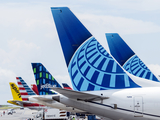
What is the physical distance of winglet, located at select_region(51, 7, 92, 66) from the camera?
1456 cm

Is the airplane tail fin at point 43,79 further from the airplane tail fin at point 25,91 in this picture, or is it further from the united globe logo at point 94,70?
the united globe logo at point 94,70

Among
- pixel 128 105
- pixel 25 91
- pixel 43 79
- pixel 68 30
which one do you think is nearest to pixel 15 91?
pixel 25 91

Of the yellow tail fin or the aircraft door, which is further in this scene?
the yellow tail fin

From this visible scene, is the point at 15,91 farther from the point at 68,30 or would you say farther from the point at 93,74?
the point at 93,74

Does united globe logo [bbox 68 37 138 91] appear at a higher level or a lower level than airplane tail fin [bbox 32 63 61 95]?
lower

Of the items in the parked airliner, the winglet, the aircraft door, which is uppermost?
the winglet

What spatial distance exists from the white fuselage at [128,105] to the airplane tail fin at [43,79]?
1894 centimetres

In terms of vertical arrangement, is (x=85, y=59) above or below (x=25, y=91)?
below

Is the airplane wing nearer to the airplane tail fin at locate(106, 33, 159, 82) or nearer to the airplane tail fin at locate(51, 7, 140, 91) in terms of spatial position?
the airplane tail fin at locate(51, 7, 140, 91)

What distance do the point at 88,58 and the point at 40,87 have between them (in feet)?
61.1

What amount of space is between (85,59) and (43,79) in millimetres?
18880

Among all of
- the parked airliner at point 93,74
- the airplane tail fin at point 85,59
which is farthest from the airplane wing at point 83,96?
the airplane tail fin at point 85,59

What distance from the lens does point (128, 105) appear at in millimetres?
13336

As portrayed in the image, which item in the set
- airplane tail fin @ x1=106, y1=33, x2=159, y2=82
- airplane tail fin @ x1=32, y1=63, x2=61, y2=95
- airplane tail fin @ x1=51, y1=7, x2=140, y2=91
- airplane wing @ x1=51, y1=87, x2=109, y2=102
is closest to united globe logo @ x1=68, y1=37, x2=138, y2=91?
airplane tail fin @ x1=51, y1=7, x2=140, y2=91
